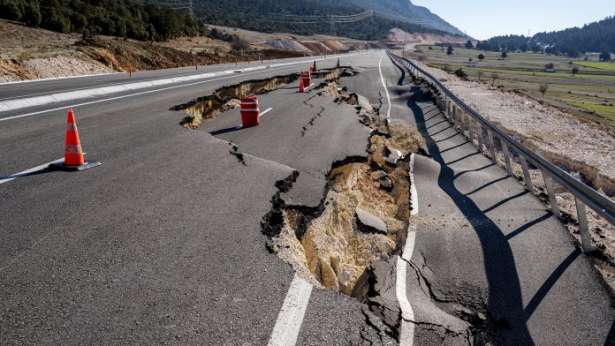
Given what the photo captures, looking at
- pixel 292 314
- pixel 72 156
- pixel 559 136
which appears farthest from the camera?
pixel 559 136

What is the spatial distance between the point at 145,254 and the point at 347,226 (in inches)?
122

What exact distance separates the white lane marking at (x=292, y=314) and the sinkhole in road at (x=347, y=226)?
1.13 feet

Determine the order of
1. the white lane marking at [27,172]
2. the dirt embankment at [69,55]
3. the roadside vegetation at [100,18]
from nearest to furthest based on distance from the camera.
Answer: the white lane marking at [27,172], the dirt embankment at [69,55], the roadside vegetation at [100,18]

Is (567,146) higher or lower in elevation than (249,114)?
lower

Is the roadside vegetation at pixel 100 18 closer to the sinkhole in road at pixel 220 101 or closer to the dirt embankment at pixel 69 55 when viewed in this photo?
the dirt embankment at pixel 69 55

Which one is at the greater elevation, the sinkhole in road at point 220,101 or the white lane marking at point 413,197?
the sinkhole in road at point 220,101

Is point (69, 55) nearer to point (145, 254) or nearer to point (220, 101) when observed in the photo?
point (220, 101)

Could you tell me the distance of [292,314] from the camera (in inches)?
123

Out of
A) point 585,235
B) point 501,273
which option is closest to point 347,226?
point 501,273

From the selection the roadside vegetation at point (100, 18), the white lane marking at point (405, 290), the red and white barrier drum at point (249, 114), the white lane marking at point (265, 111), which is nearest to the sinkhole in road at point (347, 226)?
the white lane marking at point (405, 290)

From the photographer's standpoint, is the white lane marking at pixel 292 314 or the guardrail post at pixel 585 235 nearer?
the white lane marking at pixel 292 314

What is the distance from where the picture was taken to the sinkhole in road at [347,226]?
461cm

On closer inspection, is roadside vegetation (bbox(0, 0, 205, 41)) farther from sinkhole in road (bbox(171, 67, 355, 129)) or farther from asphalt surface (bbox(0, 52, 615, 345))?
asphalt surface (bbox(0, 52, 615, 345))

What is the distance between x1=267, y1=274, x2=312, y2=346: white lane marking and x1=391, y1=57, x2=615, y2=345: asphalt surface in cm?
95
